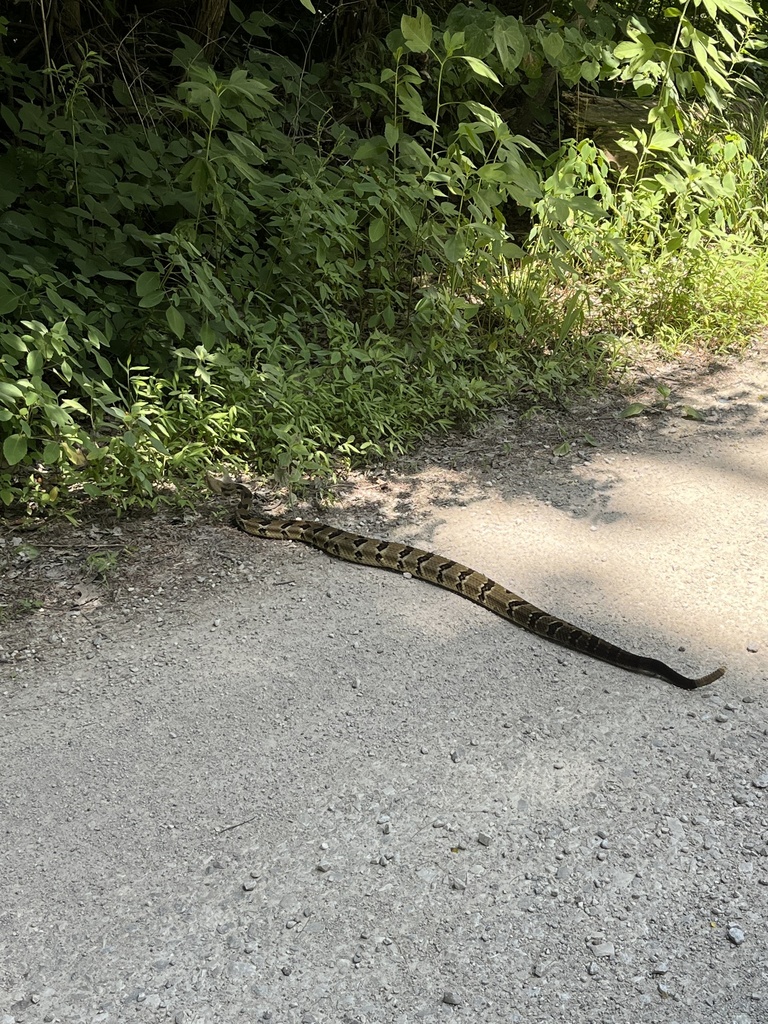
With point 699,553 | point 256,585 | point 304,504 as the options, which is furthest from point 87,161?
point 699,553

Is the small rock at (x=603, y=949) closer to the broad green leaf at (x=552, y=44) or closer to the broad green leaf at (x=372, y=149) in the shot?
the broad green leaf at (x=372, y=149)

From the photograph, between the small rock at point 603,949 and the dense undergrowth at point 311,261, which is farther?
the dense undergrowth at point 311,261

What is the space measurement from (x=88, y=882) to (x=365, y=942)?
0.92m

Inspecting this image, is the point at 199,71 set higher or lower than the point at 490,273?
higher

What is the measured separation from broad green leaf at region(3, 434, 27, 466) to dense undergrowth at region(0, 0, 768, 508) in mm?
23

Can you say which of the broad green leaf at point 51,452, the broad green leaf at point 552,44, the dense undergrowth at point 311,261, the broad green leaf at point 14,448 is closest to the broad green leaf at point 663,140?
the dense undergrowth at point 311,261

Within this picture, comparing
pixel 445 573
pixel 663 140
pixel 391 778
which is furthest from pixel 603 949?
pixel 663 140

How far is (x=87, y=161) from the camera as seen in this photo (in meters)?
5.82

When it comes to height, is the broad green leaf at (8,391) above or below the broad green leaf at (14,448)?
above

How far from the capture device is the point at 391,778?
3.49 metres

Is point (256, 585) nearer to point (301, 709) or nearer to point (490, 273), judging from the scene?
Result: point (301, 709)

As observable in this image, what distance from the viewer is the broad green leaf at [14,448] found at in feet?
15.1

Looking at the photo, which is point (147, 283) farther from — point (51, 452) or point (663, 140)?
point (663, 140)

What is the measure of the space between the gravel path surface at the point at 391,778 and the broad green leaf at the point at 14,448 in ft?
1.67
